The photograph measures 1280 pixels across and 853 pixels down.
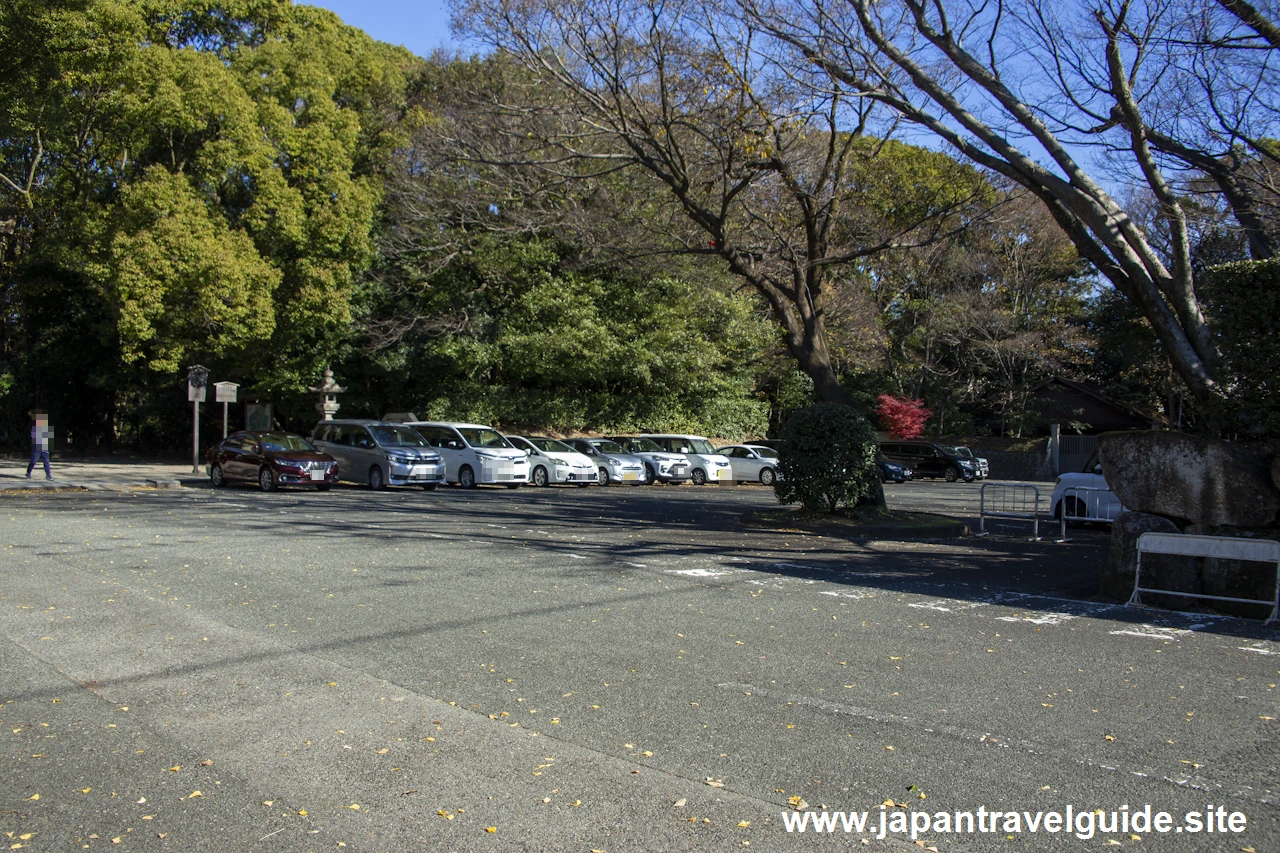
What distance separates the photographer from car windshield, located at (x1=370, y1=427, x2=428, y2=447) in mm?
26078

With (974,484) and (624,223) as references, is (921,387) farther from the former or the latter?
(624,223)

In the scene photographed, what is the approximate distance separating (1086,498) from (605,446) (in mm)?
17086

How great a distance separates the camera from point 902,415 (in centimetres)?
4512

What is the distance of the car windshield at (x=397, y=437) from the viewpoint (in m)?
26.1

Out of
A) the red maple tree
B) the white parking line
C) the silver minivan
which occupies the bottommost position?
the white parking line

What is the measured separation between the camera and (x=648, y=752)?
5.15 meters

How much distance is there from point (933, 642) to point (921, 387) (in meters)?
41.8

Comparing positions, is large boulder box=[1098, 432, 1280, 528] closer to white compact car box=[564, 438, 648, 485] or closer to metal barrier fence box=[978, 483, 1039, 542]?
metal barrier fence box=[978, 483, 1039, 542]

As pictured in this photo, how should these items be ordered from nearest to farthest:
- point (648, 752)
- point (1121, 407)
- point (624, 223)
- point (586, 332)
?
point (648, 752)
point (624, 223)
point (586, 332)
point (1121, 407)

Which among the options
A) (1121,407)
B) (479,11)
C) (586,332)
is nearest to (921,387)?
(1121,407)

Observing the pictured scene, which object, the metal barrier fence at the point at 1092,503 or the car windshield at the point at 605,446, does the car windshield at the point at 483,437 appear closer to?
the car windshield at the point at 605,446

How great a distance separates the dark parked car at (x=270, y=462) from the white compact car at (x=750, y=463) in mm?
14608

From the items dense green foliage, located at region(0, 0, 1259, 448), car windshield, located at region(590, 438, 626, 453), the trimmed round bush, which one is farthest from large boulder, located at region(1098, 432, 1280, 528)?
car windshield, located at region(590, 438, 626, 453)

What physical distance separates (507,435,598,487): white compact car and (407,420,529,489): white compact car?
0.86m
